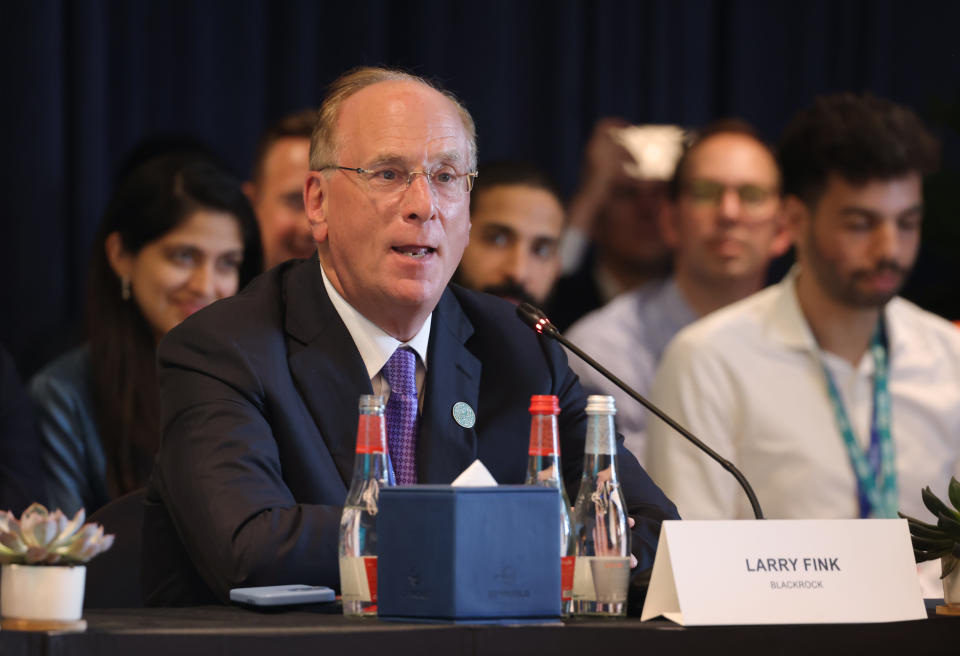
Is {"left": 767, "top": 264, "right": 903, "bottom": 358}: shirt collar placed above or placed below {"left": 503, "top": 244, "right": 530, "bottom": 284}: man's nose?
below

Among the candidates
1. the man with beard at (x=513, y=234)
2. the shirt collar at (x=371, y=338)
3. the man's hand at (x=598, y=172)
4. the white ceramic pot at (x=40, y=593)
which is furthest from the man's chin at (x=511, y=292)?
the white ceramic pot at (x=40, y=593)

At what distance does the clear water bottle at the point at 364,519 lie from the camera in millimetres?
1271

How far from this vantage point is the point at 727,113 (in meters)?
4.53

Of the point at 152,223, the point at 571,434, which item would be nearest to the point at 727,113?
the point at 152,223

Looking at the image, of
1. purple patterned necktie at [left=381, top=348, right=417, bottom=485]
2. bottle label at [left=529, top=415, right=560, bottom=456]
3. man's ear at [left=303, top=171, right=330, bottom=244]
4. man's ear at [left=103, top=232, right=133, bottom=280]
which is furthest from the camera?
man's ear at [left=103, top=232, right=133, bottom=280]

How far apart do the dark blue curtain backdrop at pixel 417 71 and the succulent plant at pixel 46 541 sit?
232 centimetres

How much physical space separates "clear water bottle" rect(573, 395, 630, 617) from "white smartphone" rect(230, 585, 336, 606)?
0.85ft

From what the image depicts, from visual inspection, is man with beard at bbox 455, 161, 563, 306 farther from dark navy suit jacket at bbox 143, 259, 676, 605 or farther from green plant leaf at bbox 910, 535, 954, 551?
green plant leaf at bbox 910, 535, 954, 551

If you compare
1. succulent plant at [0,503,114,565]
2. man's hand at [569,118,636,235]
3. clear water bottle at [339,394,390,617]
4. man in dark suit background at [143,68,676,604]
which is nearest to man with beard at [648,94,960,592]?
man's hand at [569,118,636,235]

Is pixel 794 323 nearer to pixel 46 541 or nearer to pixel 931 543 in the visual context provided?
pixel 931 543

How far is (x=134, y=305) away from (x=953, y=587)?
7.41 ft

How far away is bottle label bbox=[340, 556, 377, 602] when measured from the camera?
1.27 metres

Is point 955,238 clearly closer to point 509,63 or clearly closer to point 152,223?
point 509,63

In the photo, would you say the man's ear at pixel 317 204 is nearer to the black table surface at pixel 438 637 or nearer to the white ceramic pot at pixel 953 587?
the black table surface at pixel 438 637
